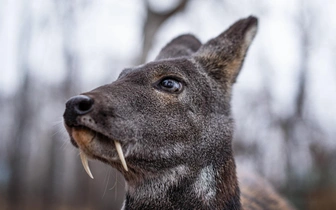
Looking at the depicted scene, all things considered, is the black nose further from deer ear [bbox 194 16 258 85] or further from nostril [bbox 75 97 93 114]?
deer ear [bbox 194 16 258 85]

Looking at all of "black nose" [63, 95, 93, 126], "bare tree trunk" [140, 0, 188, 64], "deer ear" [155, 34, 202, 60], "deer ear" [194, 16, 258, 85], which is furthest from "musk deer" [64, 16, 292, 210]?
"bare tree trunk" [140, 0, 188, 64]

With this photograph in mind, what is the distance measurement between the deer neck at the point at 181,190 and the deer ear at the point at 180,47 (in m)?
1.75

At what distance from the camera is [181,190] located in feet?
10.8

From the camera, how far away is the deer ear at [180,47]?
4.77 metres

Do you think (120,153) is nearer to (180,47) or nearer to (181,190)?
(181,190)

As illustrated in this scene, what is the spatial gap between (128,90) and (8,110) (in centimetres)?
1496

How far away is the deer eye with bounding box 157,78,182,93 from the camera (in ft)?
11.3

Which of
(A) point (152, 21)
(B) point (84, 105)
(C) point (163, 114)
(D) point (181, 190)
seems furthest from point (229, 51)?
(A) point (152, 21)

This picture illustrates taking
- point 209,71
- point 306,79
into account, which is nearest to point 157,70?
point 209,71

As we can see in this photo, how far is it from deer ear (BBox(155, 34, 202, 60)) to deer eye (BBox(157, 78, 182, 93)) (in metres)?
1.22

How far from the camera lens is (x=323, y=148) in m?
13.7

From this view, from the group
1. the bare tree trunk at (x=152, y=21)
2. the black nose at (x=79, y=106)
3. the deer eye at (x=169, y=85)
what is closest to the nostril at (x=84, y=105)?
the black nose at (x=79, y=106)

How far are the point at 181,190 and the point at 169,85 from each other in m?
0.88

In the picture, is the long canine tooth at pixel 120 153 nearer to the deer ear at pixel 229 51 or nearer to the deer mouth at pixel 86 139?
the deer mouth at pixel 86 139
